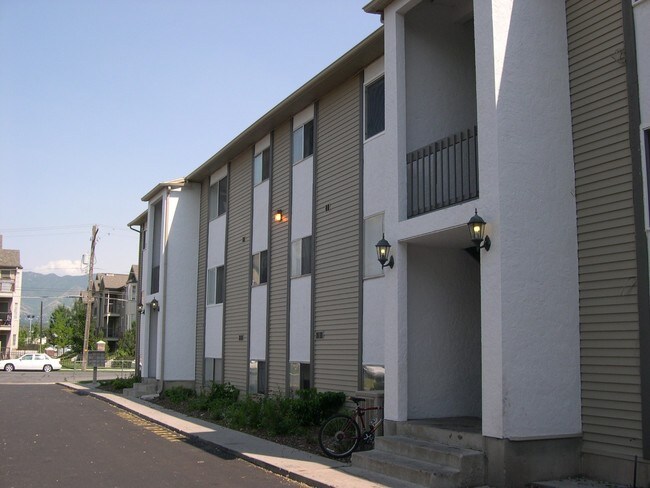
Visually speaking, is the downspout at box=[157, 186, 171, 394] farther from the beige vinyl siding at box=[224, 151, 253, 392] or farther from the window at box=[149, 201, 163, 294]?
the beige vinyl siding at box=[224, 151, 253, 392]

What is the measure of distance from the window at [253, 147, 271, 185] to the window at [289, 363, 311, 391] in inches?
219

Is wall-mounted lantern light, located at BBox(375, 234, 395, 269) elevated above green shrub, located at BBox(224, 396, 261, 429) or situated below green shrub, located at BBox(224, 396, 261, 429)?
above

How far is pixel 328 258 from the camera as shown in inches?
623

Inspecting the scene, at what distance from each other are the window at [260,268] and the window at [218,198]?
11.1 ft

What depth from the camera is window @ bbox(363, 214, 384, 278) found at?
1385 cm

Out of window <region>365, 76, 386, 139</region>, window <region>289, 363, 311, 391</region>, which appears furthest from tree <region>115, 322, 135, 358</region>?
window <region>365, 76, 386, 139</region>

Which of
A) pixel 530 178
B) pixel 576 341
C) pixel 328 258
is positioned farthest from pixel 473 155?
pixel 328 258

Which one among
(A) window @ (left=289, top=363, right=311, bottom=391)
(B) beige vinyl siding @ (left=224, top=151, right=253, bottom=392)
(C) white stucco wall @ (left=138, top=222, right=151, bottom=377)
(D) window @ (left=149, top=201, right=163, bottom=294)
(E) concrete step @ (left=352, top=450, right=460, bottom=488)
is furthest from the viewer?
(C) white stucco wall @ (left=138, top=222, right=151, bottom=377)

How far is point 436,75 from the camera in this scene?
39.5 ft

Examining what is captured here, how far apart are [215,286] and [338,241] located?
9031mm

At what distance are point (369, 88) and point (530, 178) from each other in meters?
6.16

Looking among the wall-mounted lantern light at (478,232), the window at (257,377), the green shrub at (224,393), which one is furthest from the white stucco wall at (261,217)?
the wall-mounted lantern light at (478,232)

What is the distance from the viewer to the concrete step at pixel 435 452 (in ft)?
29.0

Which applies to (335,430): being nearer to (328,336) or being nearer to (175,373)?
(328,336)
